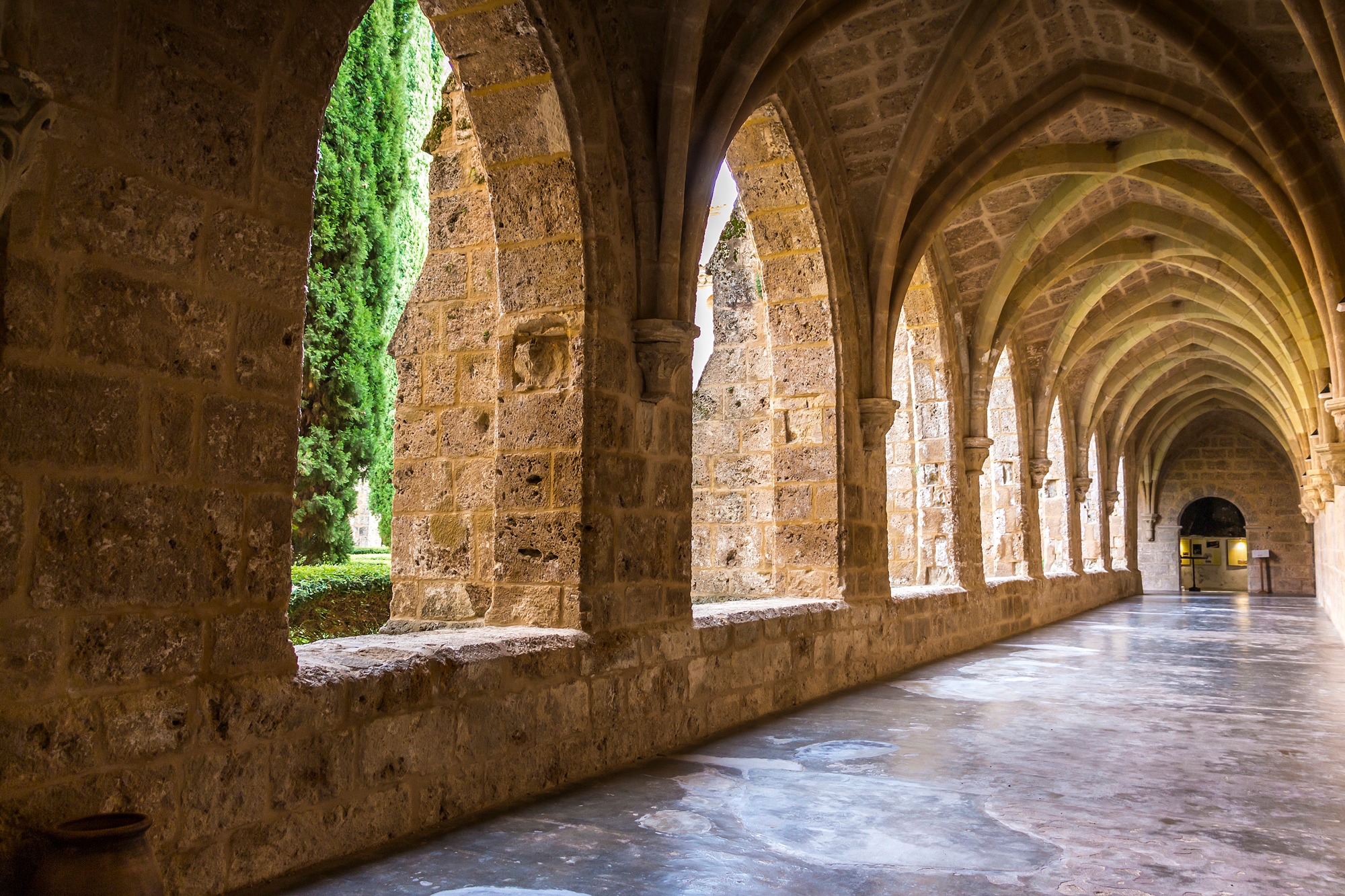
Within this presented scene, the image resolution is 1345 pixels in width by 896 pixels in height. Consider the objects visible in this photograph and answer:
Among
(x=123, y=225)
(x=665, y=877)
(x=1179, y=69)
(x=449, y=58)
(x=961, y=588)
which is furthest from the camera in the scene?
(x=961, y=588)

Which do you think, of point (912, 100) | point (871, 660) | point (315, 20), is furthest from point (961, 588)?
point (315, 20)

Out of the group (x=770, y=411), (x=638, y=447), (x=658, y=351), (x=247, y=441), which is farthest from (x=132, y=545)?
(x=770, y=411)

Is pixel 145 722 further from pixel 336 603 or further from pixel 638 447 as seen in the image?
pixel 336 603

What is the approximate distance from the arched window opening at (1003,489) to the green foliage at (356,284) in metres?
5.80

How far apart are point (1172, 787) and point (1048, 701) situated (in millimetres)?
1673

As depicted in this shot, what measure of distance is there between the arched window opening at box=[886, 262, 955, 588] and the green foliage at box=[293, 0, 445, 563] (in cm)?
475

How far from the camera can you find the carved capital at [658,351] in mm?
3492

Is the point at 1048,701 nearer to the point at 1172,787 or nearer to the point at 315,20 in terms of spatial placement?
the point at 1172,787

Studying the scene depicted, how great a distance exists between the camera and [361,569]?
7.65 m

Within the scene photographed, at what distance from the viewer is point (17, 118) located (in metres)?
1.52

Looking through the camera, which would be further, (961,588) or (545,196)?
(961,588)

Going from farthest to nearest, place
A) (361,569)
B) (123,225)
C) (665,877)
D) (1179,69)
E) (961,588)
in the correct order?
1. (361,569)
2. (961,588)
3. (1179,69)
4. (665,877)
5. (123,225)

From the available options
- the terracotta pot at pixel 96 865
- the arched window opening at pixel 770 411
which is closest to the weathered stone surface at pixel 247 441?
the terracotta pot at pixel 96 865

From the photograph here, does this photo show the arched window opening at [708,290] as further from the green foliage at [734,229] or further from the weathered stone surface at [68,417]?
the weathered stone surface at [68,417]
